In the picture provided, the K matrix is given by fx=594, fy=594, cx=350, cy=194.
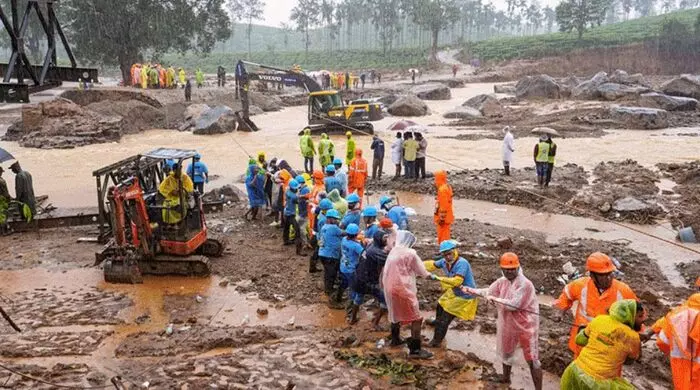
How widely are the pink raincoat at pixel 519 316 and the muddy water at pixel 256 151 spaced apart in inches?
483

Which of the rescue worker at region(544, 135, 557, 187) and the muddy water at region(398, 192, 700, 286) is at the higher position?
the rescue worker at region(544, 135, 557, 187)

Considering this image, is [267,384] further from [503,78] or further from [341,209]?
[503,78]

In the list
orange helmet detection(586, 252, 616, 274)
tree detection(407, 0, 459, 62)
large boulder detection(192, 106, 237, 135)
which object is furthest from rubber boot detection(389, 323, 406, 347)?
tree detection(407, 0, 459, 62)

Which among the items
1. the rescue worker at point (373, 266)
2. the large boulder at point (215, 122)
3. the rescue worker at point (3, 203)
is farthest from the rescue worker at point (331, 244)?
the large boulder at point (215, 122)

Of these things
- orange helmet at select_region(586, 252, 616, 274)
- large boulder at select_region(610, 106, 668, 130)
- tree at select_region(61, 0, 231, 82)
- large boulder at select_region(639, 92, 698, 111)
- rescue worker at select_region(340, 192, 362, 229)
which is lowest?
rescue worker at select_region(340, 192, 362, 229)

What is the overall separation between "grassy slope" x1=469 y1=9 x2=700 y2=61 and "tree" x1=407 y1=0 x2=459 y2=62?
4841 millimetres

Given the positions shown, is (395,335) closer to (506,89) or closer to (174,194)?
(174,194)

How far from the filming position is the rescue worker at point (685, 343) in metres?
4.52

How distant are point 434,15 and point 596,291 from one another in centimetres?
6927

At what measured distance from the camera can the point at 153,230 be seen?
31.9ft

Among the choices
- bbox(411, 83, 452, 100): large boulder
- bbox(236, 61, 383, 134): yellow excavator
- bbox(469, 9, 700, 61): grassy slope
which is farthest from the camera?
bbox(469, 9, 700, 61): grassy slope

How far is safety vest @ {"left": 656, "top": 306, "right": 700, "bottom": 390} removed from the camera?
4.52 metres

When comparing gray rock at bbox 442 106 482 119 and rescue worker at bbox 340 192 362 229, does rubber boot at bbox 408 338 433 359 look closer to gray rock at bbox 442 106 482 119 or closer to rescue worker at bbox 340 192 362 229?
rescue worker at bbox 340 192 362 229

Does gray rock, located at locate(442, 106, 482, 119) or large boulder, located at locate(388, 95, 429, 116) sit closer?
gray rock, located at locate(442, 106, 482, 119)
